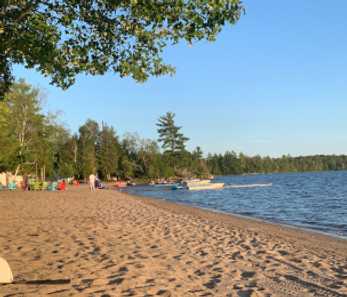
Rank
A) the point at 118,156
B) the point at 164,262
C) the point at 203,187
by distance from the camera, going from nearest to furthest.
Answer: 1. the point at 164,262
2. the point at 203,187
3. the point at 118,156

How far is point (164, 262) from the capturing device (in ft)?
28.5

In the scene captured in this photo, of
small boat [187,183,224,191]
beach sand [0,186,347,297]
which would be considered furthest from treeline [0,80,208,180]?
beach sand [0,186,347,297]

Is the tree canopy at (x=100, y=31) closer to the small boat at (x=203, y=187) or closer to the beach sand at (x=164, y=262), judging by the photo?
the beach sand at (x=164, y=262)

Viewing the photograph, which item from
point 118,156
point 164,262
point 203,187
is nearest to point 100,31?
point 164,262

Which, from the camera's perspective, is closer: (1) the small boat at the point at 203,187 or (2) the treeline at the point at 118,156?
(1) the small boat at the point at 203,187

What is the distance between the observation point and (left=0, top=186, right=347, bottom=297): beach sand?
666 centimetres

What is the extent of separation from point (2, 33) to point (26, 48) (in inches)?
22.2

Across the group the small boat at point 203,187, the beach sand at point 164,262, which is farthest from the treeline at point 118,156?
the beach sand at point 164,262

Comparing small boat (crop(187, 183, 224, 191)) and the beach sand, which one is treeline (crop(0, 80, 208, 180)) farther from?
the beach sand

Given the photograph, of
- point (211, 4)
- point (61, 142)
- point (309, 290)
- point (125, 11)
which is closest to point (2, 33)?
point (125, 11)

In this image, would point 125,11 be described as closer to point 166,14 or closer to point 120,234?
point 166,14

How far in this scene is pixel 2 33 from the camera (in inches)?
348

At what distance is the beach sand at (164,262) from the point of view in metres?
6.66

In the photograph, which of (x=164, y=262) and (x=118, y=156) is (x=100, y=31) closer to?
(x=164, y=262)
